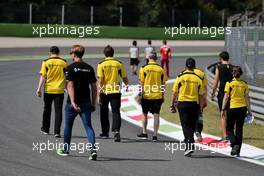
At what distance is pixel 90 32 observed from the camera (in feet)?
144

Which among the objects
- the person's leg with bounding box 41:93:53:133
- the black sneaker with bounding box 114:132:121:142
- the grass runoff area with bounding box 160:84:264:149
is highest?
the person's leg with bounding box 41:93:53:133

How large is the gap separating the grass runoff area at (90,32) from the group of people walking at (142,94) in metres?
28.4

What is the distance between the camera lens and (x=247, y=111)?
1161 cm

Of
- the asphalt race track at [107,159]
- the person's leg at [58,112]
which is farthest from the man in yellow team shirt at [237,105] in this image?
the person's leg at [58,112]

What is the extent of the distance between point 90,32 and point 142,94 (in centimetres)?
3153

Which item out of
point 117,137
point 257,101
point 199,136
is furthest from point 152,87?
point 257,101

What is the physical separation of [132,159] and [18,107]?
21.3ft

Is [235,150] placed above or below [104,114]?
below

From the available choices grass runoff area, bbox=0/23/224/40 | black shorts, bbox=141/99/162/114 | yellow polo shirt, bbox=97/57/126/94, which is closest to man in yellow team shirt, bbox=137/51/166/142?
black shorts, bbox=141/99/162/114

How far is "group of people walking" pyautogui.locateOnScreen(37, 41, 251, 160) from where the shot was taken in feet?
34.7

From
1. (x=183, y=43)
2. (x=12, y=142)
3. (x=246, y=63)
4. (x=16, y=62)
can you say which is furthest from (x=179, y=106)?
(x=183, y=43)

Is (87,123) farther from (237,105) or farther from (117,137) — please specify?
(237,105)

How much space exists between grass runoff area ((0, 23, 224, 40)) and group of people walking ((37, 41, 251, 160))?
93.1 feet

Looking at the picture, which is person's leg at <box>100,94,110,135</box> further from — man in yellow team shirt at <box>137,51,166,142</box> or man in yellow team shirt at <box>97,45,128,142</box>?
man in yellow team shirt at <box>137,51,166,142</box>
